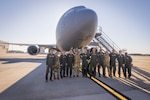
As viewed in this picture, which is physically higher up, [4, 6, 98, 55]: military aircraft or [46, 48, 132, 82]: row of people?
[4, 6, 98, 55]: military aircraft

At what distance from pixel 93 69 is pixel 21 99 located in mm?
5473

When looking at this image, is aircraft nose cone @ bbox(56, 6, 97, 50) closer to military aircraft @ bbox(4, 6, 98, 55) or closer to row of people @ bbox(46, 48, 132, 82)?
military aircraft @ bbox(4, 6, 98, 55)

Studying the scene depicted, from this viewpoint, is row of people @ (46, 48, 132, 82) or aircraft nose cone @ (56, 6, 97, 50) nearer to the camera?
row of people @ (46, 48, 132, 82)

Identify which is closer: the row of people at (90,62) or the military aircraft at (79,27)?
the row of people at (90,62)

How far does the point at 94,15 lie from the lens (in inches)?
371

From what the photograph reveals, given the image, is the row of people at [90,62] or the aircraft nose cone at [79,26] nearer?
the row of people at [90,62]

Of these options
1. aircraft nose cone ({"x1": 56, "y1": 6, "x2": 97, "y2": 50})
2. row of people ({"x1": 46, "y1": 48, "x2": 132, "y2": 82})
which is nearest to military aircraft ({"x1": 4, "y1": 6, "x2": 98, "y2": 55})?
aircraft nose cone ({"x1": 56, "y1": 6, "x2": 97, "y2": 50})

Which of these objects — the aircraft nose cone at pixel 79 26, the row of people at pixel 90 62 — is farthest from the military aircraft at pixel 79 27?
the row of people at pixel 90 62

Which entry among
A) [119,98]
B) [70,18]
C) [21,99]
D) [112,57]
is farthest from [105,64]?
[21,99]

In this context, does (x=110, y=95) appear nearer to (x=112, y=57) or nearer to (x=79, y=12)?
(x=112, y=57)

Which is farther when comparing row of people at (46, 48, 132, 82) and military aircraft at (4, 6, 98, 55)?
military aircraft at (4, 6, 98, 55)

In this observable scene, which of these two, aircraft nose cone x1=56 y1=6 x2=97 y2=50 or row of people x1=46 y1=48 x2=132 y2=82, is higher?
aircraft nose cone x1=56 y1=6 x2=97 y2=50

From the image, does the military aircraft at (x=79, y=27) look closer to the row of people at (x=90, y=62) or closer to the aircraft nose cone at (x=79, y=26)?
the aircraft nose cone at (x=79, y=26)

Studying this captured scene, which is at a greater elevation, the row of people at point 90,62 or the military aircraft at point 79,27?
the military aircraft at point 79,27
